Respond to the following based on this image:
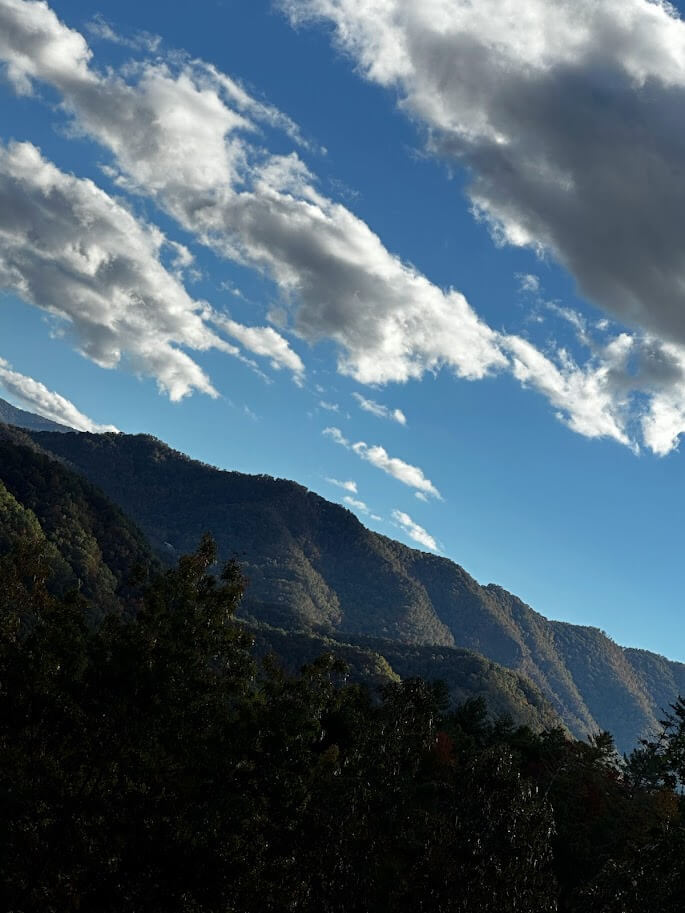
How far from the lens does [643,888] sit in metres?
21.4

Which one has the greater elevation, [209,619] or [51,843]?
[209,619]

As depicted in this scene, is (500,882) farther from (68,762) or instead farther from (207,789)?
(68,762)

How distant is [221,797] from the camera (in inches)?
923

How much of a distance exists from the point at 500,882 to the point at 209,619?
1211 cm

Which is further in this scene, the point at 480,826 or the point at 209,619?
the point at 209,619

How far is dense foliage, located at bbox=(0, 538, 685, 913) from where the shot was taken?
2045cm

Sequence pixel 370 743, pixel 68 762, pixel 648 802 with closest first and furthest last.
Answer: pixel 68 762 < pixel 370 743 < pixel 648 802

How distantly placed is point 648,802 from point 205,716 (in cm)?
6465

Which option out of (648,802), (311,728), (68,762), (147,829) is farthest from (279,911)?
(648,802)

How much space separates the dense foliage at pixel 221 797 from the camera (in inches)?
805

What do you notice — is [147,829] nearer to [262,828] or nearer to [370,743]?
[262,828]

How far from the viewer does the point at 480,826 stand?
21656mm

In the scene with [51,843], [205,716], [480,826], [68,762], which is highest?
[480,826]

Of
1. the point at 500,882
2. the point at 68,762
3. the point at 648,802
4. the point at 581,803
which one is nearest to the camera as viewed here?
the point at 500,882
